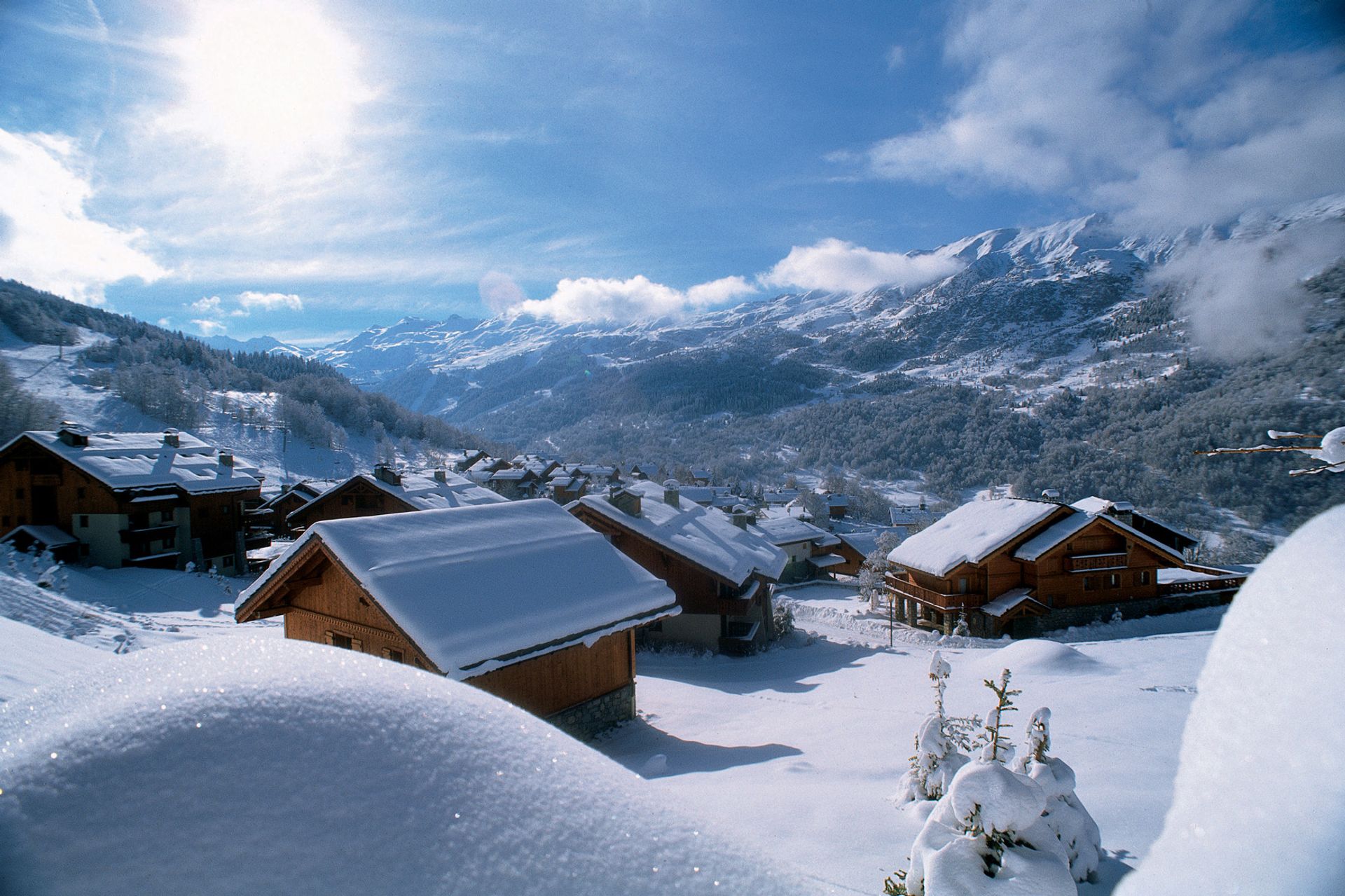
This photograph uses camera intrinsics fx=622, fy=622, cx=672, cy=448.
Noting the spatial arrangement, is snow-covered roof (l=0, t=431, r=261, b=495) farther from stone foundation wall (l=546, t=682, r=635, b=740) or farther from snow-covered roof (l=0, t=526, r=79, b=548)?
stone foundation wall (l=546, t=682, r=635, b=740)

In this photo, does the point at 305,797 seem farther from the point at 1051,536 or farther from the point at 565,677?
the point at 1051,536

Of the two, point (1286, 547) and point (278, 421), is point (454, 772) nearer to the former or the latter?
point (1286, 547)

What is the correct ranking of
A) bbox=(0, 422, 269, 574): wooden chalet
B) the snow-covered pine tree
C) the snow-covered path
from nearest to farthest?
1. the snow-covered pine tree
2. the snow-covered path
3. bbox=(0, 422, 269, 574): wooden chalet

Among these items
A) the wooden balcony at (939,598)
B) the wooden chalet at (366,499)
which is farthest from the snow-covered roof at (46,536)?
the wooden balcony at (939,598)

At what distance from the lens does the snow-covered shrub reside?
7.43 metres

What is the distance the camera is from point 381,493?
32406 millimetres

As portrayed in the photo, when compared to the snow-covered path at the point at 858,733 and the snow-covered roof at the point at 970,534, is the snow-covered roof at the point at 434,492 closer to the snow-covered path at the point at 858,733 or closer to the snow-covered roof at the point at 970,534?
the snow-covered path at the point at 858,733

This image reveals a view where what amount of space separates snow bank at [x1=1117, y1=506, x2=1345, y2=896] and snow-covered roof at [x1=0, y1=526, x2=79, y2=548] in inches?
1752

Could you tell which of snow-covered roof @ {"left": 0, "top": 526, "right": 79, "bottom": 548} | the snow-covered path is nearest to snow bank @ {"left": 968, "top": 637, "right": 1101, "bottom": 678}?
the snow-covered path

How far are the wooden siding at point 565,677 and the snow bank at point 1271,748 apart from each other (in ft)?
36.4

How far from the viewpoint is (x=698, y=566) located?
73.9ft

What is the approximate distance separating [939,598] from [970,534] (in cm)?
386

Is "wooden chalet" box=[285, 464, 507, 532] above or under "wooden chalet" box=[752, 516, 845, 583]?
above

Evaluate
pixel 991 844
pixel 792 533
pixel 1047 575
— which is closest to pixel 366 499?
pixel 792 533
